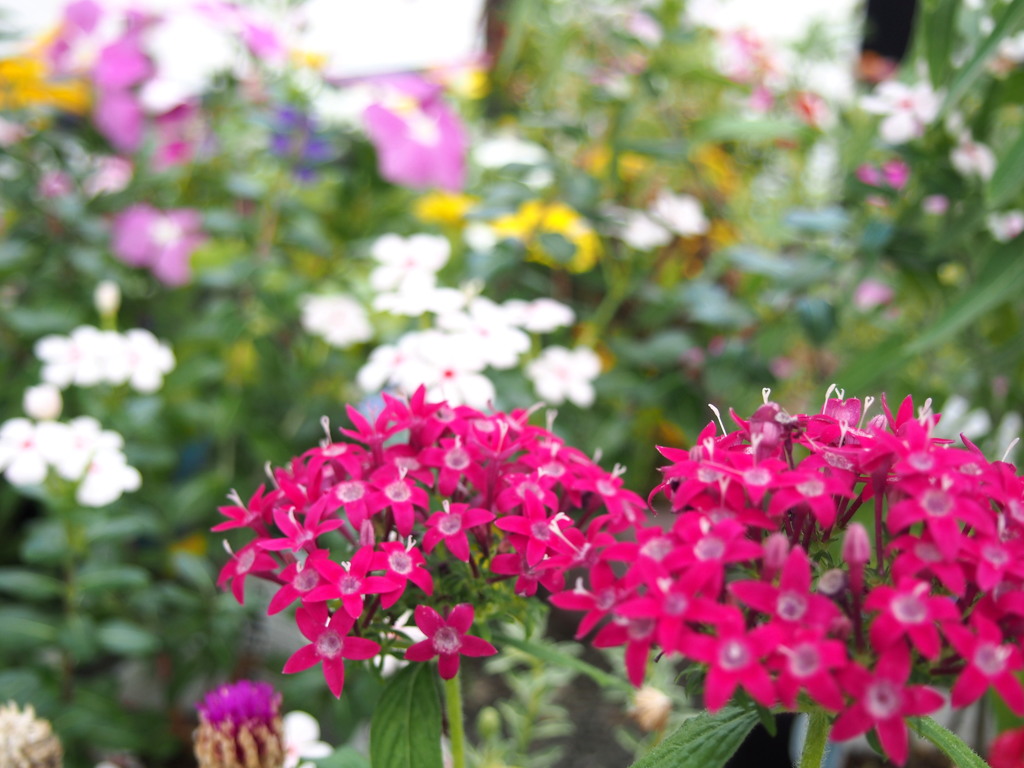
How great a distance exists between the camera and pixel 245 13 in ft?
3.14

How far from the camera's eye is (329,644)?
352mm

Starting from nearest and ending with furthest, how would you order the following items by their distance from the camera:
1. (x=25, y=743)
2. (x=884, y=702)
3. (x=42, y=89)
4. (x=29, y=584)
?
1. (x=884, y=702)
2. (x=25, y=743)
3. (x=29, y=584)
4. (x=42, y=89)

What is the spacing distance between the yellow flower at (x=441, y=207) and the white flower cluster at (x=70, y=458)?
1.90ft

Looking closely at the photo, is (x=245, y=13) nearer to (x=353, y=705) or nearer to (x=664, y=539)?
(x=353, y=705)

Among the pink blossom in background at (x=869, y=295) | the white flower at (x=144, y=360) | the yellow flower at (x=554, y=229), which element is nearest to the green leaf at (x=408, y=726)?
the white flower at (x=144, y=360)

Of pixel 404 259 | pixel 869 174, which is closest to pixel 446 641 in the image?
pixel 404 259

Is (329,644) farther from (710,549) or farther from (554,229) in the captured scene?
(554,229)

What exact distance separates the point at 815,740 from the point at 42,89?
1.15 meters

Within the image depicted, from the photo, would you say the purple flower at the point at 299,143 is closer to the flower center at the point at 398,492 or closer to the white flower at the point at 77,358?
the white flower at the point at 77,358

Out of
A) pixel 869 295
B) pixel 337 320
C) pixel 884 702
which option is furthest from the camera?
pixel 869 295

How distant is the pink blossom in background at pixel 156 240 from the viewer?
95 cm

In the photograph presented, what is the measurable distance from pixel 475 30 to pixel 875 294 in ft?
2.58

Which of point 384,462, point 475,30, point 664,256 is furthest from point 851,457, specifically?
point 475,30

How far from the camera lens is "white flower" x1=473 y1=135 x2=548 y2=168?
111cm
